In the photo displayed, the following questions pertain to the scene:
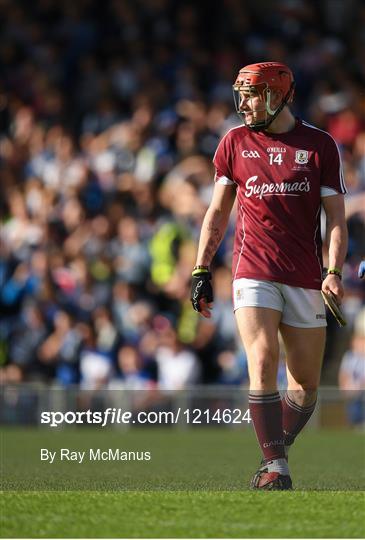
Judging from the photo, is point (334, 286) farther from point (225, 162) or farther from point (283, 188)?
point (225, 162)

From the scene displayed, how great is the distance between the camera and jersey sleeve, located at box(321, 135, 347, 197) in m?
7.43

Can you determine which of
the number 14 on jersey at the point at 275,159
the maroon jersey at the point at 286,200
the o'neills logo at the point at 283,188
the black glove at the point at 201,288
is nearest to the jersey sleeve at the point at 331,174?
the maroon jersey at the point at 286,200

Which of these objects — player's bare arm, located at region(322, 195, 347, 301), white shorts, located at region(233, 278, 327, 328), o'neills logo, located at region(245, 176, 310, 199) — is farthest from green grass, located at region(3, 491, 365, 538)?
o'neills logo, located at region(245, 176, 310, 199)

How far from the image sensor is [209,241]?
7.63 m

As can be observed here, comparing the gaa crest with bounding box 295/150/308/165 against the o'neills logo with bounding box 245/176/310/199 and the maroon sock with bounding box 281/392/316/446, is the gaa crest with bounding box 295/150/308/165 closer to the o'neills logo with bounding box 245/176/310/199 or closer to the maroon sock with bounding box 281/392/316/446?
the o'neills logo with bounding box 245/176/310/199

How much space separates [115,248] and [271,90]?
9.22 metres

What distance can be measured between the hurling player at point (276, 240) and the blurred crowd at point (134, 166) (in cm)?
670

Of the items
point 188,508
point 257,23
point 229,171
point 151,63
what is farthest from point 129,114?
point 188,508

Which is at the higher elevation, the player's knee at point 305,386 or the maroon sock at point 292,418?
the player's knee at point 305,386

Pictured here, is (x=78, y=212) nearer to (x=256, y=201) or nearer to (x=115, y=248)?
(x=115, y=248)

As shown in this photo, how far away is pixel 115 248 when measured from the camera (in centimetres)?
1662

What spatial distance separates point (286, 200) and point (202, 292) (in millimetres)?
687

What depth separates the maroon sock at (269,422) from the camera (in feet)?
23.8

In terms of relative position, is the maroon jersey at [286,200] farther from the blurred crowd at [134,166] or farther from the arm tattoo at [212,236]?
the blurred crowd at [134,166]
